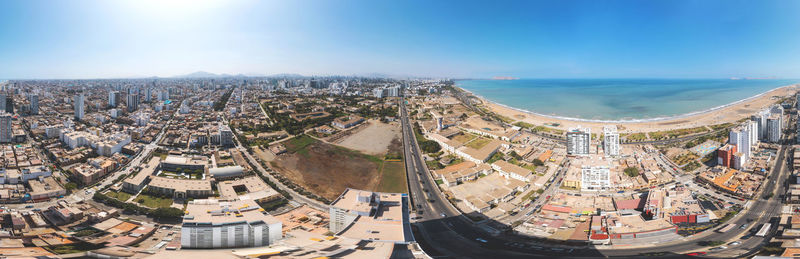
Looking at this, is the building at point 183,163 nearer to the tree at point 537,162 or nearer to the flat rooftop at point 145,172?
the flat rooftop at point 145,172

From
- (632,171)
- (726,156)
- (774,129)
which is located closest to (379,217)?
(632,171)

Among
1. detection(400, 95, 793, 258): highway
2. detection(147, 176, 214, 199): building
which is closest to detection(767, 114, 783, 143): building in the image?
detection(400, 95, 793, 258): highway

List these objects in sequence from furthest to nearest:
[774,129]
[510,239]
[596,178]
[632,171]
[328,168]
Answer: [774,129] → [328,168] → [632,171] → [596,178] → [510,239]

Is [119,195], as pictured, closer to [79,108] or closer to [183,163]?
[183,163]

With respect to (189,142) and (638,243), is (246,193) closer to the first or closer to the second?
(189,142)

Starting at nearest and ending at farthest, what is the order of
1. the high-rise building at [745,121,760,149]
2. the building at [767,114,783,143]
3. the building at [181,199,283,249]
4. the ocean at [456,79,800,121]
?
the building at [181,199,283,249], the high-rise building at [745,121,760,149], the building at [767,114,783,143], the ocean at [456,79,800,121]

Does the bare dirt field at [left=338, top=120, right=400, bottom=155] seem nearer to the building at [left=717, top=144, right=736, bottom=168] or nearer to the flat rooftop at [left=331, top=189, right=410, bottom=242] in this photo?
the flat rooftop at [left=331, top=189, right=410, bottom=242]
